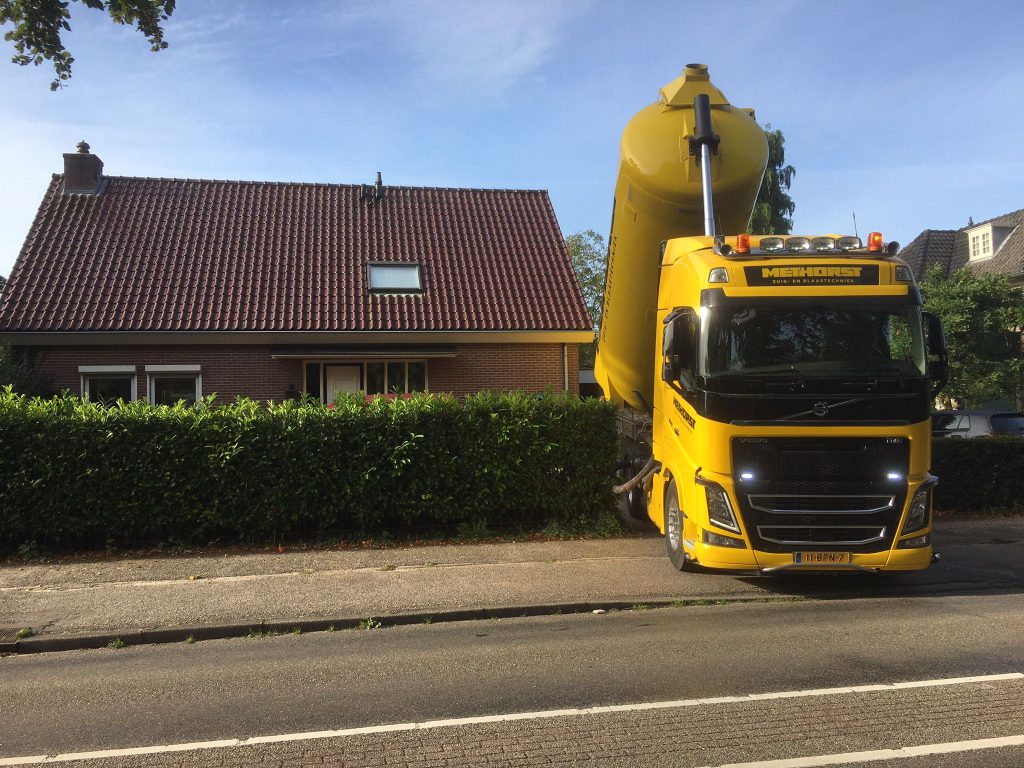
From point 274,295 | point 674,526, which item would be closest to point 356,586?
point 674,526

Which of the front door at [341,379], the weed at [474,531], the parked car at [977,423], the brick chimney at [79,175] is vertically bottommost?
the weed at [474,531]

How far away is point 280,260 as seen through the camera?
17.7m

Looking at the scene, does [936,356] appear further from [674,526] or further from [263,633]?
[263,633]

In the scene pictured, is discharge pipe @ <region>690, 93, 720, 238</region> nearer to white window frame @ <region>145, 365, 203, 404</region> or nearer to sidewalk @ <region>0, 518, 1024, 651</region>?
sidewalk @ <region>0, 518, 1024, 651</region>

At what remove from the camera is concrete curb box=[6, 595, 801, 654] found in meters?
6.31

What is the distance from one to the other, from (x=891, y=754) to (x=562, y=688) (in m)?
1.91

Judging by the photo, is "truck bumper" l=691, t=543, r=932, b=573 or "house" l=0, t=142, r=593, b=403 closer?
"truck bumper" l=691, t=543, r=932, b=573

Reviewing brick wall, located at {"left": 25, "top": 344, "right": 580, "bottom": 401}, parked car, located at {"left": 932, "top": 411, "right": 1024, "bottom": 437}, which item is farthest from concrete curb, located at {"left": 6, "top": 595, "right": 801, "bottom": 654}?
parked car, located at {"left": 932, "top": 411, "right": 1024, "bottom": 437}

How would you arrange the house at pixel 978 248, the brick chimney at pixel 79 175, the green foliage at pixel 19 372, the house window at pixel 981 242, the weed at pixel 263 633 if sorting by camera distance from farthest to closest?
1. the house window at pixel 981 242
2. the house at pixel 978 248
3. the brick chimney at pixel 79 175
4. the green foliage at pixel 19 372
5. the weed at pixel 263 633

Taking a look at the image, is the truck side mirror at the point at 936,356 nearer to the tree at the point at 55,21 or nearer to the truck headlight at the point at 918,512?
the truck headlight at the point at 918,512

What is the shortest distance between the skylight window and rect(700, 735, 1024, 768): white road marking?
14.6m

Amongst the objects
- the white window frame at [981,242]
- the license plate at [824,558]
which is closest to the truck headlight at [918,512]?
the license plate at [824,558]

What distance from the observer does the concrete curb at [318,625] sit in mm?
6309

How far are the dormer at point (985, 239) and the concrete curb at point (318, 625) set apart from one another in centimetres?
3081
